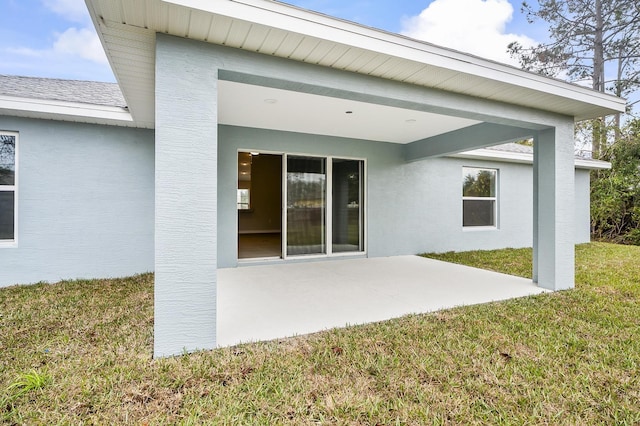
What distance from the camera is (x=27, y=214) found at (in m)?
5.08

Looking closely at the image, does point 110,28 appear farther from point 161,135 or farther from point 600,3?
point 600,3

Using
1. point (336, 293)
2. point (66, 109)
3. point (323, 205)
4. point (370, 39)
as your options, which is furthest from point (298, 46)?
point (323, 205)

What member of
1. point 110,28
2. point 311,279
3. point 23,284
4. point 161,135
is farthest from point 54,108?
point 311,279

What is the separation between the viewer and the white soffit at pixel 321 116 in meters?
4.69

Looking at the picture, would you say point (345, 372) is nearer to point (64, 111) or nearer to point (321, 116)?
point (321, 116)

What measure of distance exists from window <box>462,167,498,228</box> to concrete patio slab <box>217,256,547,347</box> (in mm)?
2937

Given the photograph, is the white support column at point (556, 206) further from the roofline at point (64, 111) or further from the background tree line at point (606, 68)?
the background tree line at point (606, 68)

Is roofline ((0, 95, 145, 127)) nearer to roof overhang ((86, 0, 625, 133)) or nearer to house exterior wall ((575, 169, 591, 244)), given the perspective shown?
roof overhang ((86, 0, 625, 133))

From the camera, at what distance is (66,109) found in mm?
4891

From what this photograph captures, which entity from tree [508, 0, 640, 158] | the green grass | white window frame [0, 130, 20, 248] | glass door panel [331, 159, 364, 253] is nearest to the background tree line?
tree [508, 0, 640, 158]

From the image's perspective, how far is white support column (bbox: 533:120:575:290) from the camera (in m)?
4.84

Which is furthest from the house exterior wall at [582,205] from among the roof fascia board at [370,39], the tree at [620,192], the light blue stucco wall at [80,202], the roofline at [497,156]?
the light blue stucco wall at [80,202]

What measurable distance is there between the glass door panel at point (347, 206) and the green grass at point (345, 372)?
397 centimetres

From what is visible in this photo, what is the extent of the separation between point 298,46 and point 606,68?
17667mm
